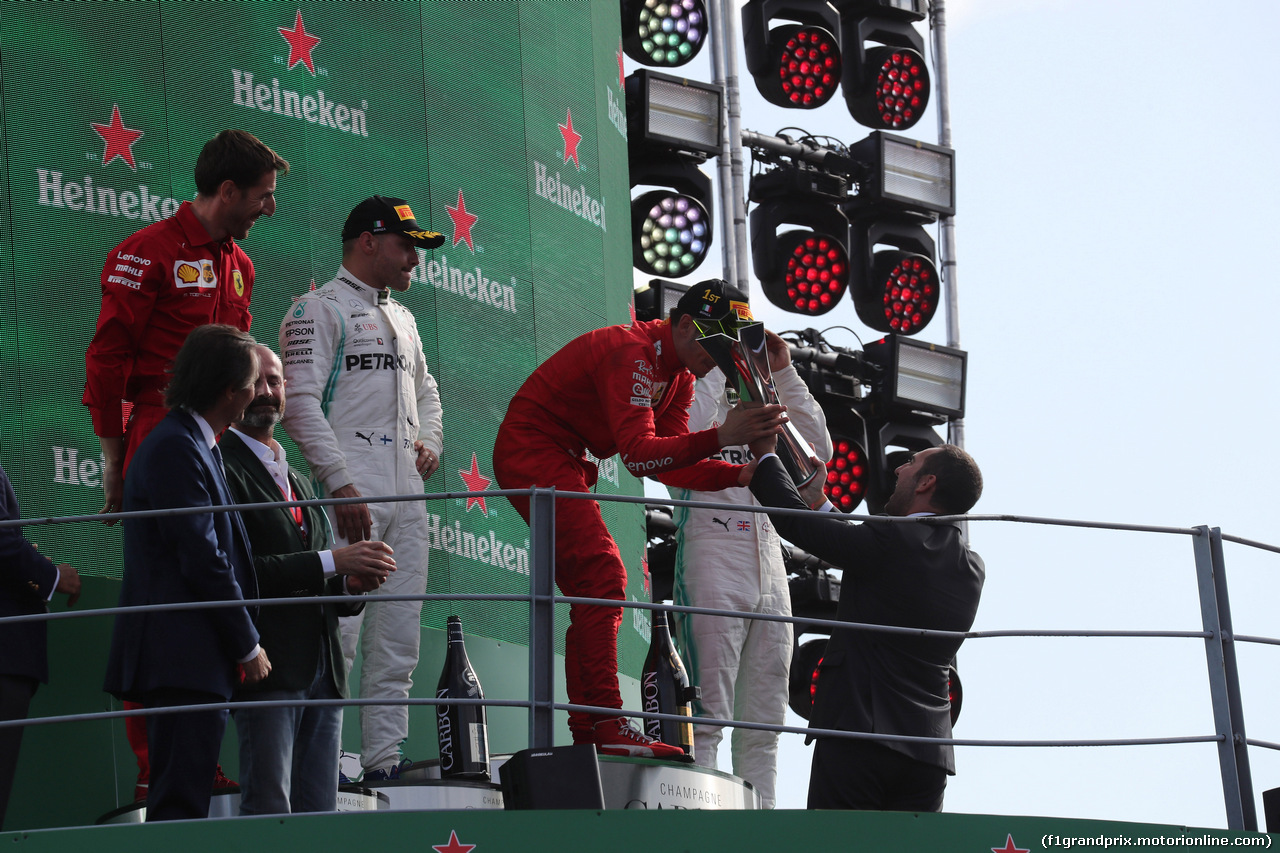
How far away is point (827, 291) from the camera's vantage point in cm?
1105

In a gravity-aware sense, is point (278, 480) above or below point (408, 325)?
below

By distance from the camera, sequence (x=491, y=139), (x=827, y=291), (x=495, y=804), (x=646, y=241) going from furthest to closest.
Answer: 1. (x=827, y=291)
2. (x=646, y=241)
3. (x=491, y=139)
4. (x=495, y=804)

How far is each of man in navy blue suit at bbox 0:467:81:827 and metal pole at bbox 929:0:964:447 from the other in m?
7.77

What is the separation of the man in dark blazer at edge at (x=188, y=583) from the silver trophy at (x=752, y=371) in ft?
5.45

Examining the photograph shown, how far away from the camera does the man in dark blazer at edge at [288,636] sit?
4.07 meters

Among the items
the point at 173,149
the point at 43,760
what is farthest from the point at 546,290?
the point at 43,760

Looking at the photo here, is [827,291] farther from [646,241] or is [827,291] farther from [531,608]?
[531,608]

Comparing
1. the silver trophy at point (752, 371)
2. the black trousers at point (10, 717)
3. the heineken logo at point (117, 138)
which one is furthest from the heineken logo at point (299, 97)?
the black trousers at point (10, 717)

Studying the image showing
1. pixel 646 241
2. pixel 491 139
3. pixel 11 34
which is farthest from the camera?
Answer: pixel 646 241

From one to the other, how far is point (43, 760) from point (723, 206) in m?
5.81

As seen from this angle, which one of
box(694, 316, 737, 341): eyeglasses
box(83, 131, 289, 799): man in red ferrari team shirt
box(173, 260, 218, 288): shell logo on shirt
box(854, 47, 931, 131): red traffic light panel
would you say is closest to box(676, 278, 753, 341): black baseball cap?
box(694, 316, 737, 341): eyeglasses

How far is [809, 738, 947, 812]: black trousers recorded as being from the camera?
4.37 metres

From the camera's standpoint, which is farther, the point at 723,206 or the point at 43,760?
the point at 723,206

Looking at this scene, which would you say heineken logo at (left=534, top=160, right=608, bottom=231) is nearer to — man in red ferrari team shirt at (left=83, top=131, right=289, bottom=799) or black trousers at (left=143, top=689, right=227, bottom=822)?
man in red ferrari team shirt at (left=83, top=131, right=289, bottom=799)
